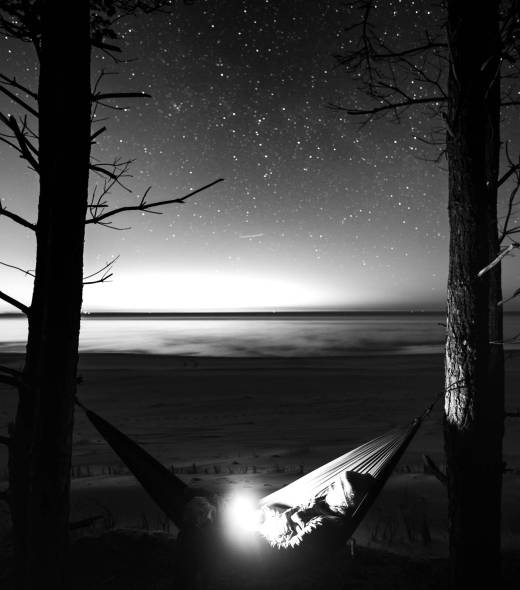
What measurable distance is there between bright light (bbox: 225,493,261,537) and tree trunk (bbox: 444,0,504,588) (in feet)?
3.25

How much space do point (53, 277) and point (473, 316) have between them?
1930 millimetres

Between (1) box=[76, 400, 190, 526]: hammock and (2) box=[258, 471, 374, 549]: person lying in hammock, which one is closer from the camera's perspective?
(2) box=[258, 471, 374, 549]: person lying in hammock

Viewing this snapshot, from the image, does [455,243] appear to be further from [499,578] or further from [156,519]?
[156,519]

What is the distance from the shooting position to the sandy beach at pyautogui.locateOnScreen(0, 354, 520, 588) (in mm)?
3697

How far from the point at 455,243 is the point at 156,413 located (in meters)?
7.82

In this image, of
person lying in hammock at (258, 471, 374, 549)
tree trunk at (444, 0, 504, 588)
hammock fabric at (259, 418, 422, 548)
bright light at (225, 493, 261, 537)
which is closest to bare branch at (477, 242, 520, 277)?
tree trunk at (444, 0, 504, 588)

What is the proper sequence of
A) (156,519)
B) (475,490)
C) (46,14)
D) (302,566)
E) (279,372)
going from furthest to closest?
(279,372)
(156,519)
(302,566)
(475,490)
(46,14)

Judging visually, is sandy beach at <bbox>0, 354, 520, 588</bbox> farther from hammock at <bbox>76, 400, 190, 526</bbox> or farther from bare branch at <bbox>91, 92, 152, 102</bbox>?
bare branch at <bbox>91, 92, 152, 102</bbox>

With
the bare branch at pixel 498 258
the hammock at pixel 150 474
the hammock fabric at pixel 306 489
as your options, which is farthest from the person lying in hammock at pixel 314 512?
the bare branch at pixel 498 258

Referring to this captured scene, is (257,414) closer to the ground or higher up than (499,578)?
closer to the ground

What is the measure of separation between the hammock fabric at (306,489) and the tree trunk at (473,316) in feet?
0.90

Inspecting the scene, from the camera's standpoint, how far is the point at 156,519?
12.0 ft

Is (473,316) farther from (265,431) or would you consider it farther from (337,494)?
(265,431)

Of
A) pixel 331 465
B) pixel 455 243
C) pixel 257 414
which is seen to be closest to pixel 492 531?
pixel 331 465
